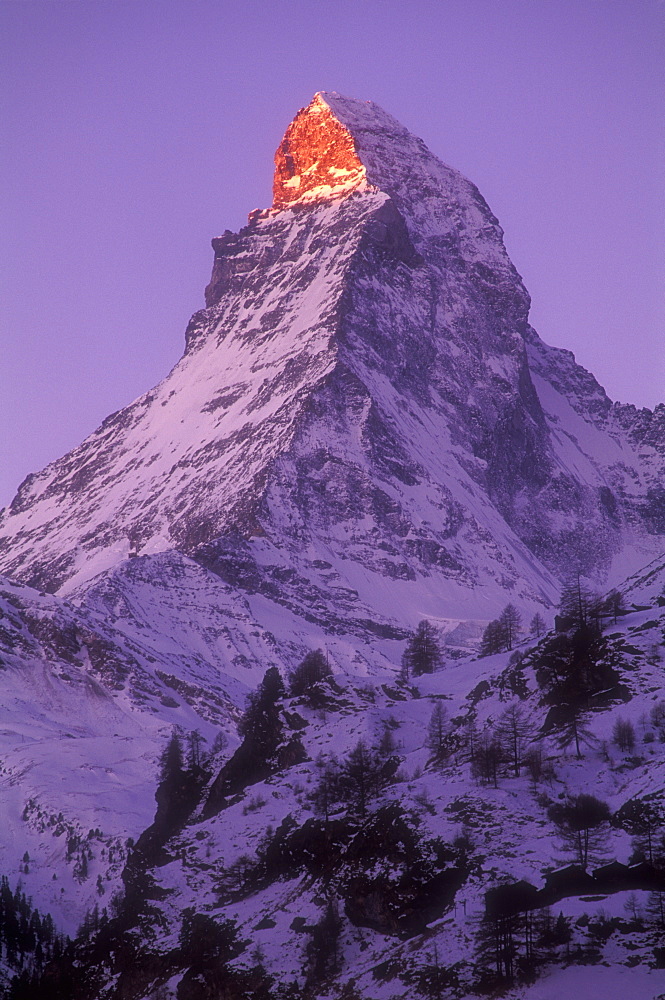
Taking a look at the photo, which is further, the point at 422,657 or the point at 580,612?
the point at 422,657

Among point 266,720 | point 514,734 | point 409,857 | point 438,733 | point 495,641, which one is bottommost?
point 409,857

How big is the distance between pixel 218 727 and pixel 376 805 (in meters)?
81.1

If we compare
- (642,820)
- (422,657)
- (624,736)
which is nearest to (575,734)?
(624,736)

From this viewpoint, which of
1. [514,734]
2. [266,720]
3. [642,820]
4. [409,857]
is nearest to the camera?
[642,820]

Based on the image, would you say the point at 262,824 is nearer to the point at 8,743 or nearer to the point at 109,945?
the point at 109,945

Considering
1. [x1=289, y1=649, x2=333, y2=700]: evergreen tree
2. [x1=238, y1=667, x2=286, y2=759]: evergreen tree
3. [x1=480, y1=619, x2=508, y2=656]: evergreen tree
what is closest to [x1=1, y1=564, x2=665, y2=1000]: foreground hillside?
[x1=238, y1=667, x2=286, y2=759]: evergreen tree

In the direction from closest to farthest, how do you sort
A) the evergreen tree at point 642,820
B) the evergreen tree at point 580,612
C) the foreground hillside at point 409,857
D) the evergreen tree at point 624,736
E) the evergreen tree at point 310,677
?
the foreground hillside at point 409,857 < the evergreen tree at point 642,820 < the evergreen tree at point 624,736 < the evergreen tree at point 580,612 < the evergreen tree at point 310,677

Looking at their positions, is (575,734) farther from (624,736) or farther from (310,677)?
(310,677)

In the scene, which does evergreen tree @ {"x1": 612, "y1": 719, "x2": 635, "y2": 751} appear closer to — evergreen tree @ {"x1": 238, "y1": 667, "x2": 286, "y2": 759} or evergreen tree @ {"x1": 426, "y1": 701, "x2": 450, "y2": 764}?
evergreen tree @ {"x1": 426, "y1": 701, "x2": 450, "y2": 764}

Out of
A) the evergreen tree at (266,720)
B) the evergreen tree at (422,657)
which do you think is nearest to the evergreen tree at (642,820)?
the evergreen tree at (266,720)

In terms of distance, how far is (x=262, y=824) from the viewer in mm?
91000

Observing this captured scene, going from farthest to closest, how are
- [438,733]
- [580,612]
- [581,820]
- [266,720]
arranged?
1. [266,720]
2. [580,612]
3. [438,733]
4. [581,820]

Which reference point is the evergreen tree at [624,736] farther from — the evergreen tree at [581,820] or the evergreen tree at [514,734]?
the evergreen tree at [514,734]

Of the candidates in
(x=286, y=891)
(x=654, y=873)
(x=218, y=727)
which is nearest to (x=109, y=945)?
(x=286, y=891)
